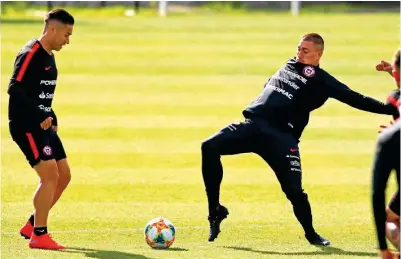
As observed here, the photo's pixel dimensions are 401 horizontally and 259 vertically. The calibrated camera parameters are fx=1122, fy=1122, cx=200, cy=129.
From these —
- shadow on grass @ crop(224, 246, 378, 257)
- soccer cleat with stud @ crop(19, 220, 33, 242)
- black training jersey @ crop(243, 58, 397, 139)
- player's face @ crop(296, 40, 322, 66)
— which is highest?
player's face @ crop(296, 40, 322, 66)

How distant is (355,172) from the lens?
14.4m

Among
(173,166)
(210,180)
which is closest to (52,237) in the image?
(210,180)

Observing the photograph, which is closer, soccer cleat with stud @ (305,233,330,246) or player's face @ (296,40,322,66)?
player's face @ (296,40,322,66)

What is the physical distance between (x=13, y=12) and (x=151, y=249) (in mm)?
24557

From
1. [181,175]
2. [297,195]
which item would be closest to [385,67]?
[297,195]

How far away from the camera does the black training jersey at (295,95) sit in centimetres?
1011

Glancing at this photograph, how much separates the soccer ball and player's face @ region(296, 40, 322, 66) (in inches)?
76.6

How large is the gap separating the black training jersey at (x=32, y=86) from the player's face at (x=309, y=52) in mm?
2241

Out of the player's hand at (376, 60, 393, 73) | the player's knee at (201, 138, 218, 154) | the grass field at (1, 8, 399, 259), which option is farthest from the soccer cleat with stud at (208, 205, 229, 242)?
the player's hand at (376, 60, 393, 73)

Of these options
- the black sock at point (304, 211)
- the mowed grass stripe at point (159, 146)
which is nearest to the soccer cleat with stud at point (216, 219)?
the black sock at point (304, 211)

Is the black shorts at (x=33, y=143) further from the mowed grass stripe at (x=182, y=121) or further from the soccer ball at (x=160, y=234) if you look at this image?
the mowed grass stripe at (x=182, y=121)

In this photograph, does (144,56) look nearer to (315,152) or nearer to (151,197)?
(315,152)

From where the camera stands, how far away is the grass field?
35.5 feet

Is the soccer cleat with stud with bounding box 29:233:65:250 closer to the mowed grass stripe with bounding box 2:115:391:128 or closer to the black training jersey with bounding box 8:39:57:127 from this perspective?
the black training jersey with bounding box 8:39:57:127
